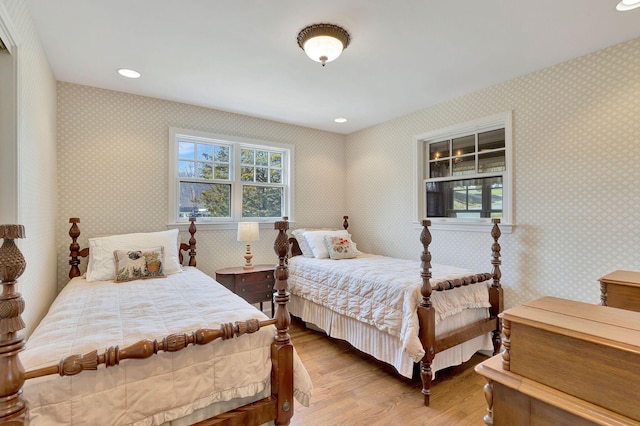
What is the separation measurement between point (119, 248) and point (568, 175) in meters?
3.97

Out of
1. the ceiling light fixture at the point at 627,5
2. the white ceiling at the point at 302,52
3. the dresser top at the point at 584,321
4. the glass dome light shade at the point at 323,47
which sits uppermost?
the white ceiling at the point at 302,52

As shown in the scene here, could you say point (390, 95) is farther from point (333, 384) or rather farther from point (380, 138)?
point (333, 384)

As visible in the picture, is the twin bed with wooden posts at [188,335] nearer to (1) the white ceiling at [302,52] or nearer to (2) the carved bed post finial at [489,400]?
(2) the carved bed post finial at [489,400]

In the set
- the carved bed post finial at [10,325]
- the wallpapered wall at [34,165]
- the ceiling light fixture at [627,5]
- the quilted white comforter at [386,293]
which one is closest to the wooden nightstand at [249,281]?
the quilted white comforter at [386,293]

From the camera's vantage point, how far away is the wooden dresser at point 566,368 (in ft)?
2.43

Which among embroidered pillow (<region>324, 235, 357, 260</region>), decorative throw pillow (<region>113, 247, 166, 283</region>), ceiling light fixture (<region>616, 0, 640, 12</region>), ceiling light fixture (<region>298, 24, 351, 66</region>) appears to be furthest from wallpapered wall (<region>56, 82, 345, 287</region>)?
ceiling light fixture (<region>616, 0, 640, 12</region>)

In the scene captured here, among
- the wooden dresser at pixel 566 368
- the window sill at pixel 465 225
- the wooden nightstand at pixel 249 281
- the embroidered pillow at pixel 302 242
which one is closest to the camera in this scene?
the wooden dresser at pixel 566 368

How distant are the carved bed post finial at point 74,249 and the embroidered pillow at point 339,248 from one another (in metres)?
2.56

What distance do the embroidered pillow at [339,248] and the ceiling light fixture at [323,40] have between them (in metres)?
2.14

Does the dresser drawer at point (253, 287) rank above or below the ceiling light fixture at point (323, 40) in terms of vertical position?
below

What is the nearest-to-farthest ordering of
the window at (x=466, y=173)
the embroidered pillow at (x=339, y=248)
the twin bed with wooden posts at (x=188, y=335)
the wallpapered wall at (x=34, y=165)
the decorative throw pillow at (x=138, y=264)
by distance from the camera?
the twin bed with wooden posts at (x=188, y=335) < the wallpapered wall at (x=34, y=165) < the decorative throw pillow at (x=138, y=264) < the window at (x=466, y=173) < the embroidered pillow at (x=339, y=248)

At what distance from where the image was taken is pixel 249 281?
11.0ft

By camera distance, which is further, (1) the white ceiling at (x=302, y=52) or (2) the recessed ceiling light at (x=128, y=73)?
(2) the recessed ceiling light at (x=128, y=73)

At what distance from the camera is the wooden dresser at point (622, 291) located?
160 cm
